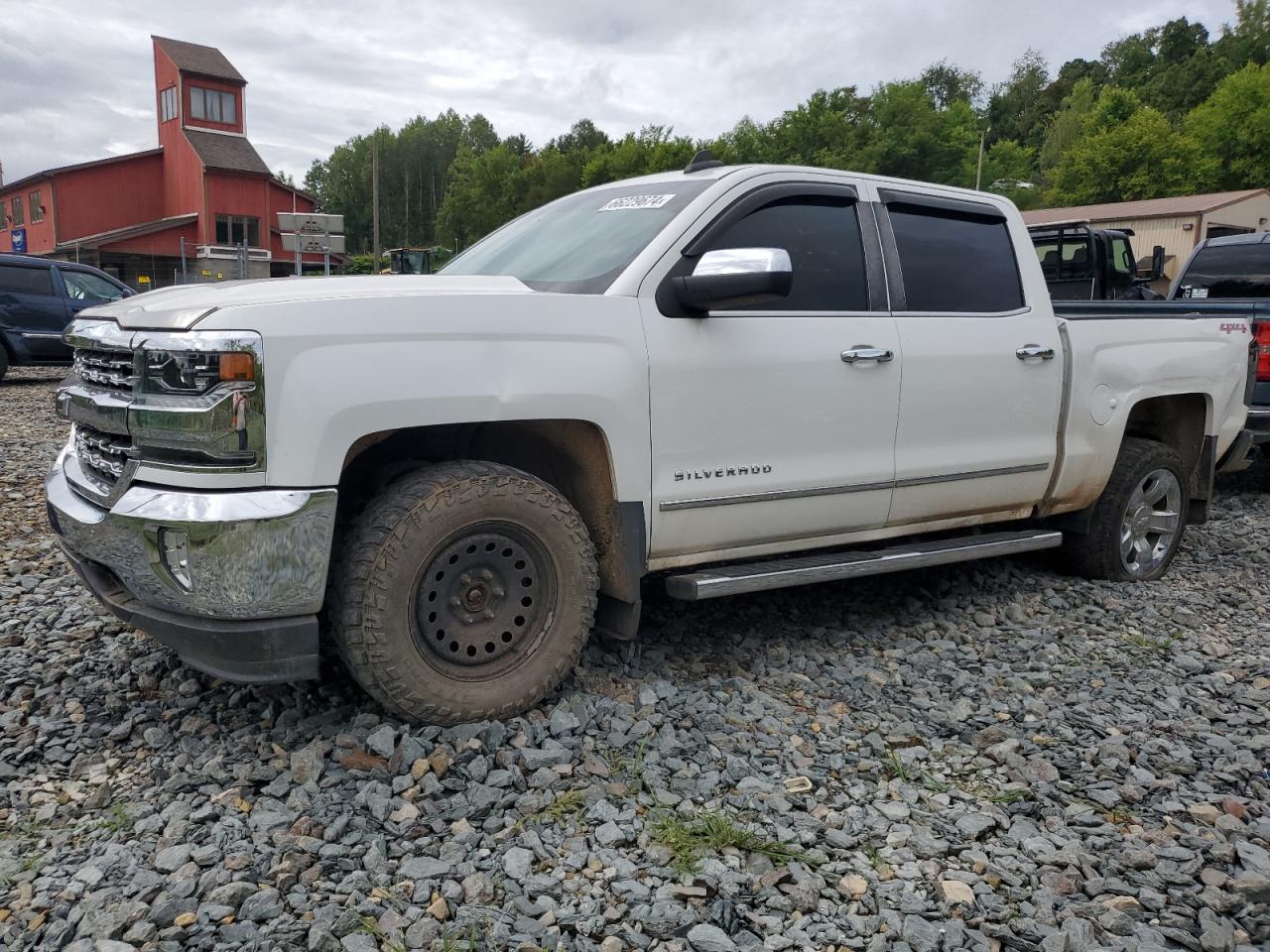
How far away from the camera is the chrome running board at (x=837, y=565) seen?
3.70m

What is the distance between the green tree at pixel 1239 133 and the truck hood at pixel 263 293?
5796 cm

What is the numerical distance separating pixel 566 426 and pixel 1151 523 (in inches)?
143

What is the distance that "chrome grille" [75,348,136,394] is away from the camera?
10.4 ft

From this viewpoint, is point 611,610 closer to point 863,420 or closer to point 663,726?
point 663,726

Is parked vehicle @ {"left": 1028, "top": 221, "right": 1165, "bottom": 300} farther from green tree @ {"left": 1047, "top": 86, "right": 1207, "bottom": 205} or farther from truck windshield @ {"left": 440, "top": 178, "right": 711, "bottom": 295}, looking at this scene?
green tree @ {"left": 1047, "top": 86, "right": 1207, "bottom": 205}

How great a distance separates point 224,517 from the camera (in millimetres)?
2906

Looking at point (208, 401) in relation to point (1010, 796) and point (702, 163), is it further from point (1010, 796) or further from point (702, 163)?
point (1010, 796)

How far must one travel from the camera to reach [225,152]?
40.1 m

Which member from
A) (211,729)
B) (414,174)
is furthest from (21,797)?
(414,174)

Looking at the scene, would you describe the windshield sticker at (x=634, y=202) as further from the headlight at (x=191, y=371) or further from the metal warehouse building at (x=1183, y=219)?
the metal warehouse building at (x=1183, y=219)

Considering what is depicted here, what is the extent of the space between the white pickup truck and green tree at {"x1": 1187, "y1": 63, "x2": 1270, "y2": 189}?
56.2 metres

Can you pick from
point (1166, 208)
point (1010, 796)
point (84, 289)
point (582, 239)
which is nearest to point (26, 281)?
point (84, 289)

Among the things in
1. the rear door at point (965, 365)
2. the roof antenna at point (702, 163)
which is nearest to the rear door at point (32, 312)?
the roof antenna at point (702, 163)

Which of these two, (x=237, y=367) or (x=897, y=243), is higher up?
(x=897, y=243)
